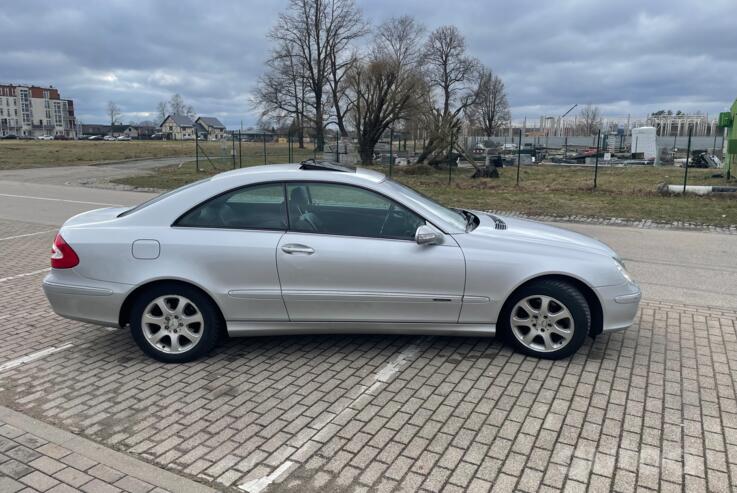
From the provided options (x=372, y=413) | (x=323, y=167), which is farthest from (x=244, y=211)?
(x=372, y=413)

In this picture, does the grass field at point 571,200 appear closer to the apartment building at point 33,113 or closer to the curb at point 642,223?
the curb at point 642,223

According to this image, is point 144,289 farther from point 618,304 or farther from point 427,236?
point 618,304

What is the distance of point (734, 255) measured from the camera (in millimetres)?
8492

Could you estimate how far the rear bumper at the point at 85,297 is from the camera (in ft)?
13.9

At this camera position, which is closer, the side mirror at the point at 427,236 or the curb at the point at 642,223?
the side mirror at the point at 427,236

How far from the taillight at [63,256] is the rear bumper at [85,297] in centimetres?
5

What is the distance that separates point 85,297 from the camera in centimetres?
430

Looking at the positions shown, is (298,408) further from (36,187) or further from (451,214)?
(36,187)

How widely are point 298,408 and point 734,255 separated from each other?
7.79 meters

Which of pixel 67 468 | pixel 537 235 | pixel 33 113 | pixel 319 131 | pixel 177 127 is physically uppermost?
pixel 33 113

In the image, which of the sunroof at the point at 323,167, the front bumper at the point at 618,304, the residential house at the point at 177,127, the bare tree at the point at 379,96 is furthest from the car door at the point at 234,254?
the residential house at the point at 177,127

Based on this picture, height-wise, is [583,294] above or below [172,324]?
above

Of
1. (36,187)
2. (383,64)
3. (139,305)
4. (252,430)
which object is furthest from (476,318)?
(383,64)

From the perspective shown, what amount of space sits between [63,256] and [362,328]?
7.85ft
